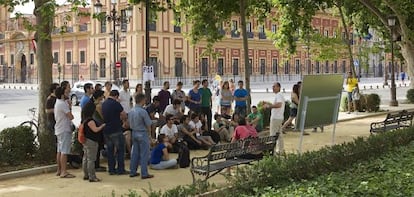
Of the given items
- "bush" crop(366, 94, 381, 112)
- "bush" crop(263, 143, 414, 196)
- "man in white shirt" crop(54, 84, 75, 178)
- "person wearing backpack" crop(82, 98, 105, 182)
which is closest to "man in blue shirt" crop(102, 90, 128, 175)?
"person wearing backpack" crop(82, 98, 105, 182)

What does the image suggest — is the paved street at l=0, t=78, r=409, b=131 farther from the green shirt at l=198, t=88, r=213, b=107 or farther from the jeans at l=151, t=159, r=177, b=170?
the jeans at l=151, t=159, r=177, b=170

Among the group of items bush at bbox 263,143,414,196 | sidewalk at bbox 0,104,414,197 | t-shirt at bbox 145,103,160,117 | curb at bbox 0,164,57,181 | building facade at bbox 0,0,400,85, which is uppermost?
building facade at bbox 0,0,400,85

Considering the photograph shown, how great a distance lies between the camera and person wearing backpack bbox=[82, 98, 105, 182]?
9883mm

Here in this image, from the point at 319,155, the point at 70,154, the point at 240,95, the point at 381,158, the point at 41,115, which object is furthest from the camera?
the point at 240,95

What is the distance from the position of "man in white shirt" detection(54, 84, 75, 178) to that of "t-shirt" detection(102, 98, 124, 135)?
0.62m

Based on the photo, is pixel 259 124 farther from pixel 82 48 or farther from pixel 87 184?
pixel 82 48

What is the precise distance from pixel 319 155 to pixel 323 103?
3.99 m

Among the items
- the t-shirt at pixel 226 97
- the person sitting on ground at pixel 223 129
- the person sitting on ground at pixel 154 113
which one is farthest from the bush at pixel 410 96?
the person sitting on ground at pixel 154 113

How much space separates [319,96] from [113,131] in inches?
184

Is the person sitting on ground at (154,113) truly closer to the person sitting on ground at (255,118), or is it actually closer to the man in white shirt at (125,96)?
the man in white shirt at (125,96)

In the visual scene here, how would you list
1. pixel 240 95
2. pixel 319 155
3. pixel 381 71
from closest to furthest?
pixel 319 155, pixel 240 95, pixel 381 71

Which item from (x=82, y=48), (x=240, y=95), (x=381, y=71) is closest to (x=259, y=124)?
(x=240, y=95)

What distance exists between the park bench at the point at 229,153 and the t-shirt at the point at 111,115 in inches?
68.0

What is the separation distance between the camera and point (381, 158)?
9.45 meters
